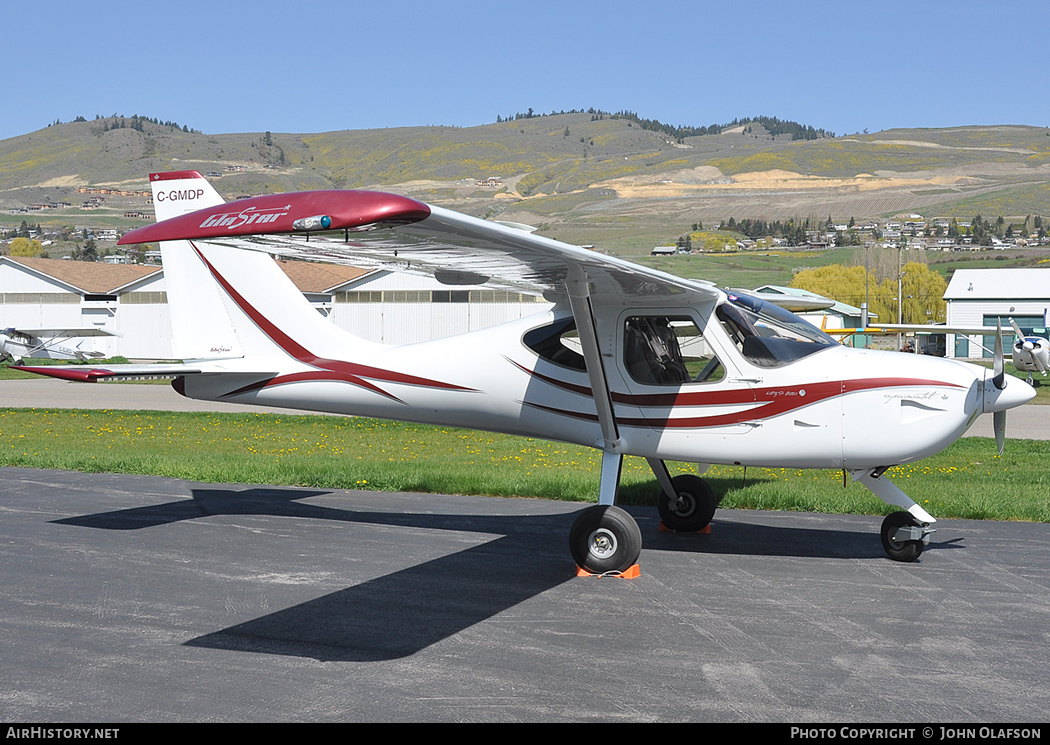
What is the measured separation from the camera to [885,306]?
270 feet

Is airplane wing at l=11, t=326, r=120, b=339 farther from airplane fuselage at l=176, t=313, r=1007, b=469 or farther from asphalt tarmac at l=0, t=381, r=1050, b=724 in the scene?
airplane fuselage at l=176, t=313, r=1007, b=469

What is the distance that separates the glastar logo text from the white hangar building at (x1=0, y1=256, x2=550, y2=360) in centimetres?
4232

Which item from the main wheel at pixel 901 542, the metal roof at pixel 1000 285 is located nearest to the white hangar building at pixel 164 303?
the metal roof at pixel 1000 285

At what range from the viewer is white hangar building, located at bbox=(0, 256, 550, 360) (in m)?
50.9

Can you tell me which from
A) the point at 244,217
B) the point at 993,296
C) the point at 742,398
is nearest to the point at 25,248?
the point at 993,296

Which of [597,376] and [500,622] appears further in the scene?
[597,376]

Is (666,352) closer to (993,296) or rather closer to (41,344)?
(41,344)

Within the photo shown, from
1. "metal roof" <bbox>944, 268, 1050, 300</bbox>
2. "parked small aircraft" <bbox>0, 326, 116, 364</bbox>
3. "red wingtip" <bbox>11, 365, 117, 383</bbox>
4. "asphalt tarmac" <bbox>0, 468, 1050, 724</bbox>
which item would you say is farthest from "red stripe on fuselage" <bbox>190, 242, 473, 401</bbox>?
"metal roof" <bbox>944, 268, 1050, 300</bbox>

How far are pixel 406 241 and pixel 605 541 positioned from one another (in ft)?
10.5

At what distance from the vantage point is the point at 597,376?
8648 mm

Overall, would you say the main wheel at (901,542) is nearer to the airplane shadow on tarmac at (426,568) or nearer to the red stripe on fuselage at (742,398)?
the airplane shadow on tarmac at (426,568)

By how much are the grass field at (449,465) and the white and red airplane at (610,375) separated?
2411 mm

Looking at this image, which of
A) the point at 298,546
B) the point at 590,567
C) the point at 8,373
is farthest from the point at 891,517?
the point at 8,373

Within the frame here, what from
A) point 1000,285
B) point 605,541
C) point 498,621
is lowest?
point 498,621
